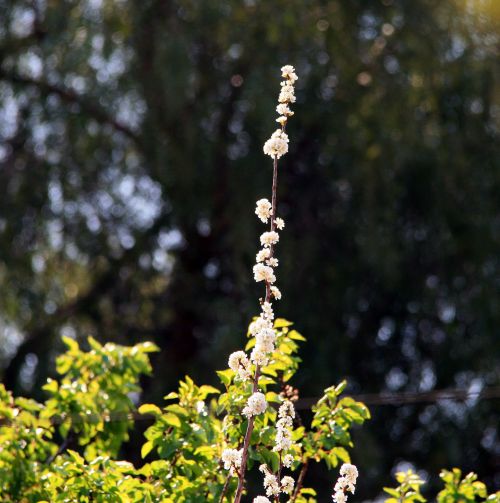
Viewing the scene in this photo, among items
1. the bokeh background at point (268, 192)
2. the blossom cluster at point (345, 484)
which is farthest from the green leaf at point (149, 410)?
the bokeh background at point (268, 192)

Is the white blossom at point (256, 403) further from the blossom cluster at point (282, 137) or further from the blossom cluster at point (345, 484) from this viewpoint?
the blossom cluster at point (282, 137)

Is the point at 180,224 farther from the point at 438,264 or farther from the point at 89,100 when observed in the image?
the point at 438,264

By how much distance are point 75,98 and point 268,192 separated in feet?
6.11

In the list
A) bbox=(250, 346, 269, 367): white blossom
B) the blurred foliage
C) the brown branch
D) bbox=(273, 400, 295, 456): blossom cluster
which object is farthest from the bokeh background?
bbox=(250, 346, 269, 367): white blossom

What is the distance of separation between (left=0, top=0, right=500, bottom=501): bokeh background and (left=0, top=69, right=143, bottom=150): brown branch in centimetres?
2

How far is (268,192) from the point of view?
26.5ft

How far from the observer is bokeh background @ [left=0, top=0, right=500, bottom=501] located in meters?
8.29

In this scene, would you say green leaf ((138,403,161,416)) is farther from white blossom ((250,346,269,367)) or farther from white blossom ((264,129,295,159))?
white blossom ((264,129,295,159))

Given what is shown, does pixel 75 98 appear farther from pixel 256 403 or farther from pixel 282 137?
pixel 256 403

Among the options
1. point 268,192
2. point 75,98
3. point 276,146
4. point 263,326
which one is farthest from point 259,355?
point 75,98

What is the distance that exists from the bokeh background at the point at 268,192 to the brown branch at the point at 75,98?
0.06ft

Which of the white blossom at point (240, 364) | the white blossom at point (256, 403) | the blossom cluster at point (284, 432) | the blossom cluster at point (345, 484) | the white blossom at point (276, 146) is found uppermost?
the white blossom at point (276, 146)

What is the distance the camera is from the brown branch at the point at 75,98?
28.7 feet

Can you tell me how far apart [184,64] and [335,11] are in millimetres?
1446
